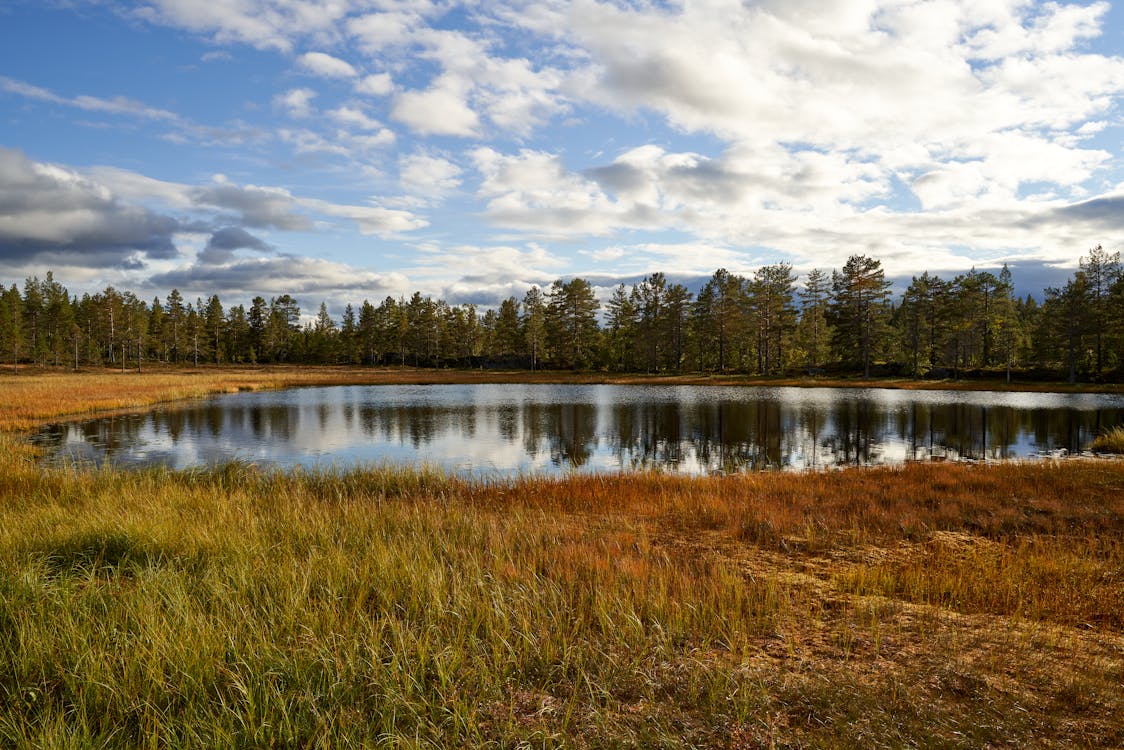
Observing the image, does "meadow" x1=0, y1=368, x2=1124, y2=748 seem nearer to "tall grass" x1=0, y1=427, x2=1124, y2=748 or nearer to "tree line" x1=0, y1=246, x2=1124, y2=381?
"tall grass" x1=0, y1=427, x2=1124, y2=748

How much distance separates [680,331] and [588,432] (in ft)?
199

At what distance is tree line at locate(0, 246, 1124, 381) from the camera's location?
70.2 meters

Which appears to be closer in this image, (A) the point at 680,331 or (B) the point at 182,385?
(B) the point at 182,385

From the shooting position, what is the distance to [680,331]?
87375 mm

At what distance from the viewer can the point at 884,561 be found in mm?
8648

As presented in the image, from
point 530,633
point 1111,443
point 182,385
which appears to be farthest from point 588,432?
point 182,385

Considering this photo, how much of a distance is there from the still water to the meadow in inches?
378

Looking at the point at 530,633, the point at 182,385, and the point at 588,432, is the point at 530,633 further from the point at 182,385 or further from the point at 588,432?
the point at 182,385

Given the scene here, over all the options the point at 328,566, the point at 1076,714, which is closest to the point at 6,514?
the point at 328,566

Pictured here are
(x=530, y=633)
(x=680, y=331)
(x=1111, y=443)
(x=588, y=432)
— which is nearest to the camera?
(x=530, y=633)

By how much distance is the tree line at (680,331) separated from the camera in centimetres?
7025

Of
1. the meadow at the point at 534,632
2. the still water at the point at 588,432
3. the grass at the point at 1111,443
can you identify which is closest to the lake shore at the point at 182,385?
the still water at the point at 588,432

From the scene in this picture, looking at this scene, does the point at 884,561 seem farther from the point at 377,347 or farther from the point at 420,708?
the point at 377,347

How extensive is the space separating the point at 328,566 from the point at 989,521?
40.3 feet
